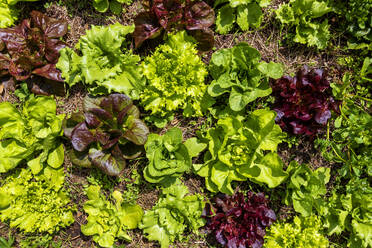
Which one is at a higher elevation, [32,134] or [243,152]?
[243,152]

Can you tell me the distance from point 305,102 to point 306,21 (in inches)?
35.9

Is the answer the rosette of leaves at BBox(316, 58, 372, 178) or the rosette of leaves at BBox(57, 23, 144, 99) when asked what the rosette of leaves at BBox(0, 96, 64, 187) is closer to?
A: the rosette of leaves at BBox(57, 23, 144, 99)

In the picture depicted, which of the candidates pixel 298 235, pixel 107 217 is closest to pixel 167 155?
pixel 107 217

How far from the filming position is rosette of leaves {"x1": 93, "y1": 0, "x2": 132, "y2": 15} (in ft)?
9.93

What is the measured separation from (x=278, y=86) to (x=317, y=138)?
0.83 metres

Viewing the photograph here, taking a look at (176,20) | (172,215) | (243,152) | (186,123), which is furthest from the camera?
(186,123)

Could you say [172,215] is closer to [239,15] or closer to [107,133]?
[107,133]

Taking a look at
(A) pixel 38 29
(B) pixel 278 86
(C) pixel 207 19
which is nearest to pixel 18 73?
(A) pixel 38 29

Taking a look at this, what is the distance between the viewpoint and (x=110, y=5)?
10.2 feet

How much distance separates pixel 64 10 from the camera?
3.23 meters

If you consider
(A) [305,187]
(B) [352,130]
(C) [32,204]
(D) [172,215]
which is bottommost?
(C) [32,204]

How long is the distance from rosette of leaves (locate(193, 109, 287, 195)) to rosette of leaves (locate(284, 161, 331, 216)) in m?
0.17

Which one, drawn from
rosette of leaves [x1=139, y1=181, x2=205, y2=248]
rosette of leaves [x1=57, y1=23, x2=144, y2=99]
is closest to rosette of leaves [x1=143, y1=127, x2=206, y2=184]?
rosette of leaves [x1=139, y1=181, x2=205, y2=248]

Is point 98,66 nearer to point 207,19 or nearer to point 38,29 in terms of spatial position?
point 38,29
